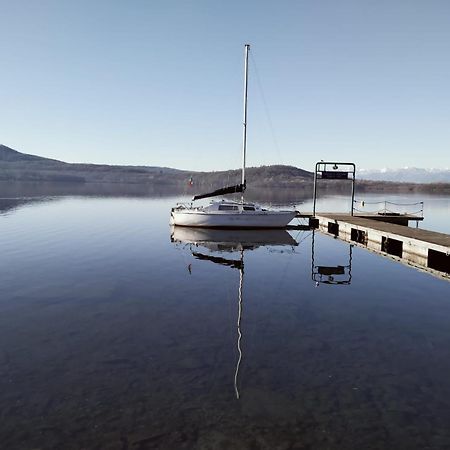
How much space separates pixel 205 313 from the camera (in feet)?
48.0

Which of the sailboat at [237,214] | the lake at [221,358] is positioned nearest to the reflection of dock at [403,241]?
the lake at [221,358]

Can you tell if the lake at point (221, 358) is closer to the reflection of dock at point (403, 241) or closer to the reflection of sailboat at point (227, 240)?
the reflection of dock at point (403, 241)

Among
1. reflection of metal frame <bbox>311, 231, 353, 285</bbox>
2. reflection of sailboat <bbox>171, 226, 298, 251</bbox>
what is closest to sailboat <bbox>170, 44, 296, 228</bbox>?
reflection of sailboat <bbox>171, 226, 298, 251</bbox>

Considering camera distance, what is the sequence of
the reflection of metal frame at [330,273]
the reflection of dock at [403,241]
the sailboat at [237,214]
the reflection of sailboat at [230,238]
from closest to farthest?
the reflection of metal frame at [330,273]
the reflection of dock at [403,241]
the reflection of sailboat at [230,238]
the sailboat at [237,214]

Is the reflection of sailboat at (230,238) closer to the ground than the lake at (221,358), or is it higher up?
higher up

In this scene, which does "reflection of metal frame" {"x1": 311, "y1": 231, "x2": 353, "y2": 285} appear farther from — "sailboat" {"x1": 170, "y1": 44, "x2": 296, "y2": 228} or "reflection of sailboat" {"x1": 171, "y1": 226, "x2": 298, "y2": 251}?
"sailboat" {"x1": 170, "y1": 44, "x2": 296, "y2": 228}

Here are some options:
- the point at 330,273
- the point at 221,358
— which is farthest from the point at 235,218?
the point at 221,358

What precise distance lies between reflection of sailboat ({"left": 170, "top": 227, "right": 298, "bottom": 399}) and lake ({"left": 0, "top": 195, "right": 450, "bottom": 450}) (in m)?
3.42

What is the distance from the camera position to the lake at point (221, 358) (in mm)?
7676

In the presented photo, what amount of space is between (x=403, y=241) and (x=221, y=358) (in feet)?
62.8

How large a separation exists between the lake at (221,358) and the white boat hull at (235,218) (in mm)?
13605

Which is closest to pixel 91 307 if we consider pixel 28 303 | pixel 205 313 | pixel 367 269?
pixel 28 303

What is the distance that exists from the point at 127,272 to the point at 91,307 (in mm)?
6084

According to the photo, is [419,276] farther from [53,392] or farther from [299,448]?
[53,392]
